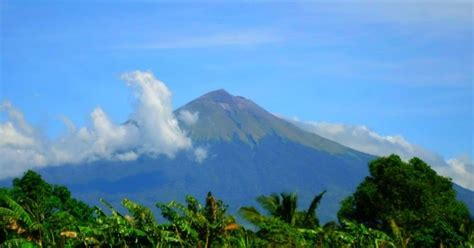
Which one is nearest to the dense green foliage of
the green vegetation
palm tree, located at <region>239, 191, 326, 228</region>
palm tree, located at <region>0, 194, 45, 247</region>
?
the green vegetation

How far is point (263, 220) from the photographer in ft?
127

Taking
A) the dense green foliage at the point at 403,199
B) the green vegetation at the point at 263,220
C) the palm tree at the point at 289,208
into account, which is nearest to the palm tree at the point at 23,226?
the green vegetation at the point at 263,220

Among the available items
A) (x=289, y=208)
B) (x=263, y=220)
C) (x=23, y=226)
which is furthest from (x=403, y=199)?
(x=23, y=226)

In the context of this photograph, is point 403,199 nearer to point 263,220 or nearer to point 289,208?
point 289,208

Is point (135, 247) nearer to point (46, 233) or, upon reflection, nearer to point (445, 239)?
point (46, 233)

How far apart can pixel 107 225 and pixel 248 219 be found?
15978 mm

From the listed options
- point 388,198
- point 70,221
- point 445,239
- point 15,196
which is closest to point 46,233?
point 70,221

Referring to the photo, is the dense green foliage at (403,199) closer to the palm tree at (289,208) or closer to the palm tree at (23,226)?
the palm tree at (289,208)

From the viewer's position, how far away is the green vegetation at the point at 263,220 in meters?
28.5

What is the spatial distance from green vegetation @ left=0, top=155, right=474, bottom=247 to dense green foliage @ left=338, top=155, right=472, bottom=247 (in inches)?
3.0

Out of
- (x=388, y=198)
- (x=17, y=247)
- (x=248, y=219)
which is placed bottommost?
(x=17, y=247)

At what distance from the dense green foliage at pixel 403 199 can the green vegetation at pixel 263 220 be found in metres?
0.08

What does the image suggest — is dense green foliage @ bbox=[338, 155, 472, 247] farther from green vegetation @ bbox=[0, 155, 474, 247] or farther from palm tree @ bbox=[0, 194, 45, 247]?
palm tree @ bbox=[0, 194, 45, 247]

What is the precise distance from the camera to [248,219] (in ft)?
143
